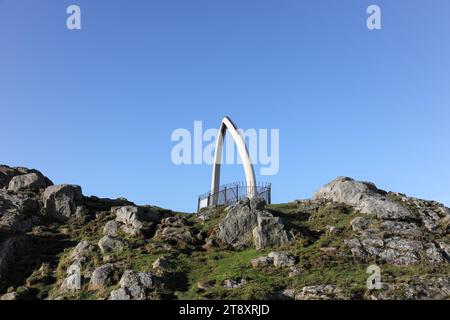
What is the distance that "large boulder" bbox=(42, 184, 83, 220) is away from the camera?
149 feet

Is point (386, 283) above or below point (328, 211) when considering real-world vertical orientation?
below

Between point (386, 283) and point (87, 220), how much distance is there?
88.3 ft

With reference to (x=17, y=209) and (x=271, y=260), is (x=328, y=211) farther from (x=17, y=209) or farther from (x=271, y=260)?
(x=17, y=209)

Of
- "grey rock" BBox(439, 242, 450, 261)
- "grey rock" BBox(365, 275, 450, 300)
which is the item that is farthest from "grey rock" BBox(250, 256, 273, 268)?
"grey rock" BBox(439, 242, 450, 261)

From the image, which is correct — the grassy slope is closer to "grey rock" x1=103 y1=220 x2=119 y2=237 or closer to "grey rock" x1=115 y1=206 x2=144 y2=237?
"grey rock" x1=103 y1=220 x2=119 y2=237

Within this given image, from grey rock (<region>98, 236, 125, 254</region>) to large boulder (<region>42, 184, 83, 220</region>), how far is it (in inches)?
332

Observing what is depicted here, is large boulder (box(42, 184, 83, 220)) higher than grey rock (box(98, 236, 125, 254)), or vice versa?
large boulder (box(42, 184, 83, 220))

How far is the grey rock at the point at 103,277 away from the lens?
32.5m

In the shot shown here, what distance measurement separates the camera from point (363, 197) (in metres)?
45.8

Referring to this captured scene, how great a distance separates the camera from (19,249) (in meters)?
38.5

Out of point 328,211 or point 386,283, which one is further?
point 328,211
